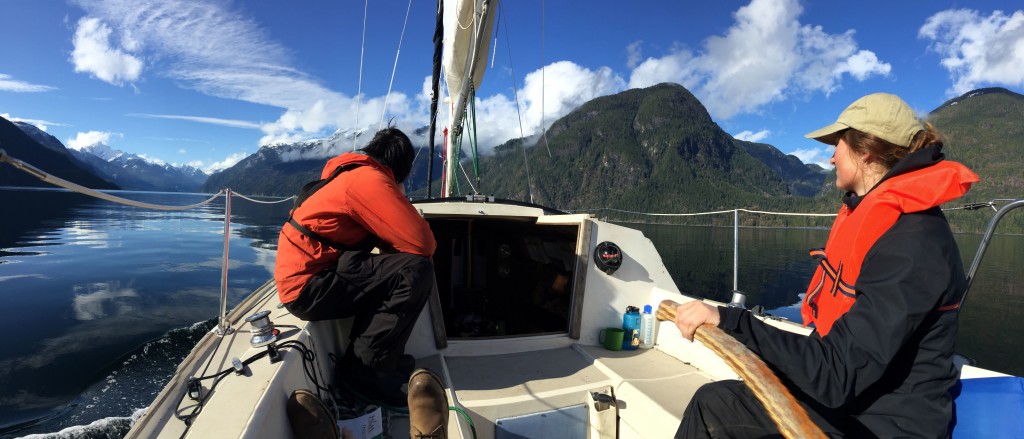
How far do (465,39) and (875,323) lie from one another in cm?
552

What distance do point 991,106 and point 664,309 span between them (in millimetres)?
244590

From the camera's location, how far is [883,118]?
1382 mm

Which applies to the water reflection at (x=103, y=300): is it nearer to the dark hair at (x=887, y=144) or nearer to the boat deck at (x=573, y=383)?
the boat deck at (x=573, y=383)

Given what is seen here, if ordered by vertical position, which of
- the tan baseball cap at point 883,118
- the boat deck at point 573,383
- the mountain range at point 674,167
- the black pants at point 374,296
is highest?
the mountain range at point 674,167

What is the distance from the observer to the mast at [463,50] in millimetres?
4898

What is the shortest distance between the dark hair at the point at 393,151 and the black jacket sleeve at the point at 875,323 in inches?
81.8

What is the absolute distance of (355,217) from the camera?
244 cm

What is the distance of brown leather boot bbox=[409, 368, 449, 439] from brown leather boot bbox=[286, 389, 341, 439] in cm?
40

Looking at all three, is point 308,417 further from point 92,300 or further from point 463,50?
point 92,300

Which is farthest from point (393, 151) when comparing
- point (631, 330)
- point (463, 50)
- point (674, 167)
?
point (674, 167)

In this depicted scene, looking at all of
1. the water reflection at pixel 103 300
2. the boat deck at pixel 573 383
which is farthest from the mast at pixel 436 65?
the water reflection at pixel 103 300

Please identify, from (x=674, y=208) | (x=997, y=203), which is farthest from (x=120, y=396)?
(x=674, y=208)

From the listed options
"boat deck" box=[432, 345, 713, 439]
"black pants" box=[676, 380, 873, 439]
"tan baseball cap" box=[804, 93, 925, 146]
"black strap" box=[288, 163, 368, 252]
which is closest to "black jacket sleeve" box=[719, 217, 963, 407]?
"tan baseball cap" box=[804, 93, 925, 146]

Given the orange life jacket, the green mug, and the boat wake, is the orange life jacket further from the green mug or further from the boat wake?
the boat wake
